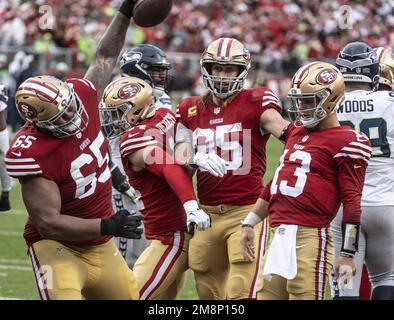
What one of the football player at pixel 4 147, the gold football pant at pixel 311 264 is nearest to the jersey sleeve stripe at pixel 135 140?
the gold football pant at pixel 311 264

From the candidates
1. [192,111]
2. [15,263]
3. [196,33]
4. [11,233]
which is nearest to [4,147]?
[15,263]

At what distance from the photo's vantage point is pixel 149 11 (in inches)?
233

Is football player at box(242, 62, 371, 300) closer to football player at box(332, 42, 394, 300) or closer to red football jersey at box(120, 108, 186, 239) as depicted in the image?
football player at box(332, 42, 394, 300)

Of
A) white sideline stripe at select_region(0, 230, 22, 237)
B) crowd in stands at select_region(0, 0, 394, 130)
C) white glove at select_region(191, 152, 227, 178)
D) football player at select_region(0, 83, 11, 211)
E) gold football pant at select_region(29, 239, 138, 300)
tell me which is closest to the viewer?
gold football pant at select_region(29, 239, 138, 300)

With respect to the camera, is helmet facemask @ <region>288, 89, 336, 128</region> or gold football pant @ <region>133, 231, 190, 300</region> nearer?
helmet facemask @ <region>288, 89, 336, 128</region>

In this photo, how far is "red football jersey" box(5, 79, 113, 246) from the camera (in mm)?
4625

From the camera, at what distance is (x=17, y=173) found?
4.61 meters

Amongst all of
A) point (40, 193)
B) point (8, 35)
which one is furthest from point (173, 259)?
point (8, 35)

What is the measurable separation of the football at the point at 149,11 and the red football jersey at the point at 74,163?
88 centimetres

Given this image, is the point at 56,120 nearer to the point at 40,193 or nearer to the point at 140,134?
the point at 40,193

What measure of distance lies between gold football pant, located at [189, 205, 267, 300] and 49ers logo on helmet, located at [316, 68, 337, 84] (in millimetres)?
1017

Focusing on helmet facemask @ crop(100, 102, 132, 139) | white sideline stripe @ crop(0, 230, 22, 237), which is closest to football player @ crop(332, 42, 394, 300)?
helmet facemask @ crop(100, 102, 132, 139)

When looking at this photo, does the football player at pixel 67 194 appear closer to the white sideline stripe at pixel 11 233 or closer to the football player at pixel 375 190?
the football player at pixel 375 190
